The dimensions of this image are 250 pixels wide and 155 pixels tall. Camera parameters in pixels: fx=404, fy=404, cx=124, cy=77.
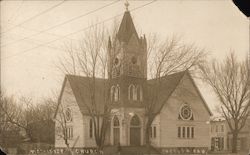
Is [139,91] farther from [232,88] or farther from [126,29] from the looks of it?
[232,88]

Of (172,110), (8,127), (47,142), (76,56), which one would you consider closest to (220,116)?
(172,110)

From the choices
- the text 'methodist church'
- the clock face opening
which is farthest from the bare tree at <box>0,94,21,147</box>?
the clock face opening

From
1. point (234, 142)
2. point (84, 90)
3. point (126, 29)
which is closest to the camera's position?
point (234, 142)

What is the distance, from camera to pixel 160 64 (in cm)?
398

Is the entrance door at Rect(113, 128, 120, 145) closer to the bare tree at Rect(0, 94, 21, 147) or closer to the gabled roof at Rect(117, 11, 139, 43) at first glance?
the gabled roof at Rect(117, 11, 139, 43)

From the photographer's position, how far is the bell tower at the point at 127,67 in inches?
151

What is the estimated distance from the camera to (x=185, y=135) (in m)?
3.59

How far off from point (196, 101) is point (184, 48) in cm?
50

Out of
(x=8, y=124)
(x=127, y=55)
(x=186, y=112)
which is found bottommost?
(x=8, y=124)

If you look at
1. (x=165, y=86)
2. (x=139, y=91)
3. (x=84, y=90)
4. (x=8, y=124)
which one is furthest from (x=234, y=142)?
(x=8, y=124)

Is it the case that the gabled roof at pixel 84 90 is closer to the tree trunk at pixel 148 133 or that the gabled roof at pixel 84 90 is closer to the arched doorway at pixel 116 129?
the arched doorway at pixel 116 129

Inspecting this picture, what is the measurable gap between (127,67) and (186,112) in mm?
711

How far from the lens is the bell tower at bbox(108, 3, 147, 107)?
3848 millimetres

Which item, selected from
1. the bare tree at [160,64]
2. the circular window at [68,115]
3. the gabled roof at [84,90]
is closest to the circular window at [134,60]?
the bare tree at [160,64]
